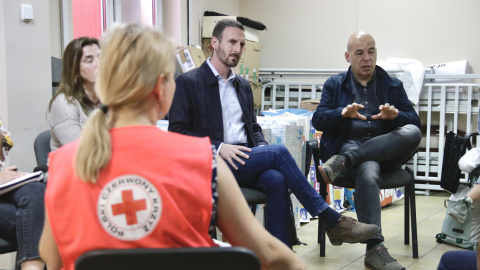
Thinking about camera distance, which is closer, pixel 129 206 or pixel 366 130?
pixel 129 206

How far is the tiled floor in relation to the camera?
3.34 meters

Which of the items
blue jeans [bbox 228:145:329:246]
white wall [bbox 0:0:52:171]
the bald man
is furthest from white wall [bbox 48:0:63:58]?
the bald man

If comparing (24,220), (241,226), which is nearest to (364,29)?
(24,220)

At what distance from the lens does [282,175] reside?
2.92 meters

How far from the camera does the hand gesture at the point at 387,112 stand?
134 inches

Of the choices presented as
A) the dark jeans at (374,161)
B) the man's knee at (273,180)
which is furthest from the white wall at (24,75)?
the dark jeans at (374,161)

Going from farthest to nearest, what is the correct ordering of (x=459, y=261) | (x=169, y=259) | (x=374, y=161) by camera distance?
(x=374, y=161), (x=459, y=261), (x=169, y=259)

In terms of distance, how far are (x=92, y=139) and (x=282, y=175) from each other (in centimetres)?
184

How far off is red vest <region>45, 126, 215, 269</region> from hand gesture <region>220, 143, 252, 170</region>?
1697 millimetres

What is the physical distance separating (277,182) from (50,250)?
5.68 ft

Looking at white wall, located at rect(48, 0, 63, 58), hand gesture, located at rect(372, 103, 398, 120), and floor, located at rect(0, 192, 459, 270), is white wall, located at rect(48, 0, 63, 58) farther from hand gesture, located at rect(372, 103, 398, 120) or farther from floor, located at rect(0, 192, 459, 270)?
hand gesture, located at rect(372, 103, 398, 120)

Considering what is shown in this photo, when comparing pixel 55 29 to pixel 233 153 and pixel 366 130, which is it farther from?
pixel 366 130

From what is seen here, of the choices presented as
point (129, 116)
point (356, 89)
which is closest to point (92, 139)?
point (129, 116)

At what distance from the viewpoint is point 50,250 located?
1.25m
